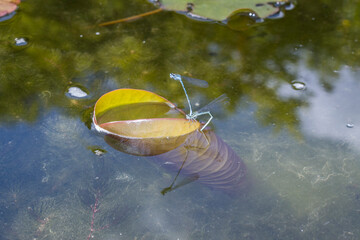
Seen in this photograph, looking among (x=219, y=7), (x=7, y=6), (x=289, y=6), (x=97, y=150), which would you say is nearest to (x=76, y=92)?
(x=97, y=150)

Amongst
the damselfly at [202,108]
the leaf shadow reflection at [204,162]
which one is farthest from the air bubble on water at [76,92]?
the damselfly at [202,108]

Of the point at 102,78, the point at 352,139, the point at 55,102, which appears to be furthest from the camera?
the point at 102,78

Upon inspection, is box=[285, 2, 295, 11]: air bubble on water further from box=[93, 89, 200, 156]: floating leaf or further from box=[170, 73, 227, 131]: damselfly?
box=[93, 89, 200, 156]: floating leaf

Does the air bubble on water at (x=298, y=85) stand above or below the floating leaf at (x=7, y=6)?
below

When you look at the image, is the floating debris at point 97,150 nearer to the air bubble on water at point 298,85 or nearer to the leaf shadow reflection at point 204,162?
the leaf shadow reflection at point 204,162

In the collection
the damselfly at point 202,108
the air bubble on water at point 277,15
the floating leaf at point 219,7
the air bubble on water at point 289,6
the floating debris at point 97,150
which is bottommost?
the floating debris at point 97,150

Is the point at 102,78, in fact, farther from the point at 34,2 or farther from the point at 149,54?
the point at 34,2

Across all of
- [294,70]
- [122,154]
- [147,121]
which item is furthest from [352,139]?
[122,154]
